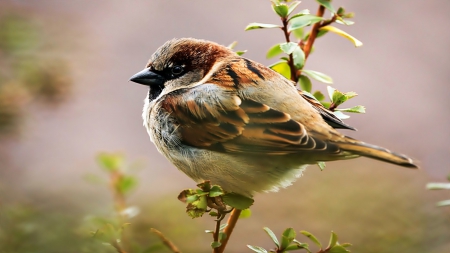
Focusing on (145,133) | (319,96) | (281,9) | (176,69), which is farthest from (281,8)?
(145,133)

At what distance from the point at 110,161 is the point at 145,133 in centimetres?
459

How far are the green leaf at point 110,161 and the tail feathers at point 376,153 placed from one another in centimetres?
89

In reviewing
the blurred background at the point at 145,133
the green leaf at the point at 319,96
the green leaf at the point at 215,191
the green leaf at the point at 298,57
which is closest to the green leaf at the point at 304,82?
the green leaf at the point at 319,96

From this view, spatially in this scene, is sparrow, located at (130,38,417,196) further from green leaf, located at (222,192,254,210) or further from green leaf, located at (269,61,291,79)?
green leaf, located at (222,192,254,210)

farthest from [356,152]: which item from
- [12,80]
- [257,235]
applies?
[257,235]

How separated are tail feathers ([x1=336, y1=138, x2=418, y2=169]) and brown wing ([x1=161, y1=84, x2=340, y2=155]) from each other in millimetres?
77

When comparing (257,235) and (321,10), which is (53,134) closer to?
(257,235)

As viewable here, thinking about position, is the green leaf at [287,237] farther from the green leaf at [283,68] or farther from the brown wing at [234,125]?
the green leaf at [283,68]

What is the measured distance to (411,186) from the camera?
2.81 metres

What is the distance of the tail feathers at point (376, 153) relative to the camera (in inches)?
80.1

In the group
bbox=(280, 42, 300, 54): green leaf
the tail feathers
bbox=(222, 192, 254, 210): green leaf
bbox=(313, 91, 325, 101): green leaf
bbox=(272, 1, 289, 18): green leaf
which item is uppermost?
bbox=(272, 1, 289, 18): green leaf

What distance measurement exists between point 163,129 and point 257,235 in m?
2.06

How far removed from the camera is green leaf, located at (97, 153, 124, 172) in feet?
7.27

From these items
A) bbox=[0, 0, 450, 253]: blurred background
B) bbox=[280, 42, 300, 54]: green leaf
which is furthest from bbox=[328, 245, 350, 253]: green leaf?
bbox=[280, 42, 300, 54]: green leaf
